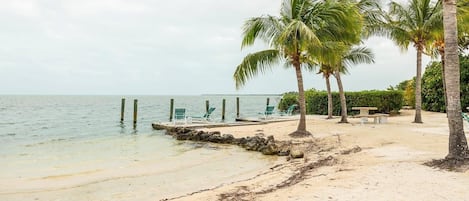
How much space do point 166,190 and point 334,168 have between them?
11.0ft

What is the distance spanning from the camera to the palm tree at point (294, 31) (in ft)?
40.1

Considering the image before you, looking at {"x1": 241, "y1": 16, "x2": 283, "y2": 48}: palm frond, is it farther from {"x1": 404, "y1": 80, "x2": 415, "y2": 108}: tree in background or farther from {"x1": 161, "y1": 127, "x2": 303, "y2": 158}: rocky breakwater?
{"x1": 404, "y1": 80, "x2": 415, "y2": 108}: tree in background

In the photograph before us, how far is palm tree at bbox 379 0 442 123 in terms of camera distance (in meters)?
15.4

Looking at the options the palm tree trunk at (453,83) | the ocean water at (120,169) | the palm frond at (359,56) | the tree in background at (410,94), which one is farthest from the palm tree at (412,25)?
the tree in background at (410,94)

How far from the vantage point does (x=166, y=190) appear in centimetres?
757

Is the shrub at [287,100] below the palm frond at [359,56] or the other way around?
below

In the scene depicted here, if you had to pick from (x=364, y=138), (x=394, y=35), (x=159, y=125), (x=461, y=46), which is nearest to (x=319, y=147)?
(x=364, y=138)

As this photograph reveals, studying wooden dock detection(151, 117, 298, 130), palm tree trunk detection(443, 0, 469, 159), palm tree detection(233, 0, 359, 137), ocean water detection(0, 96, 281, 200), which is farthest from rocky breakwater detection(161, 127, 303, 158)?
palm tree trunk detection(443, 0, 469, 159)

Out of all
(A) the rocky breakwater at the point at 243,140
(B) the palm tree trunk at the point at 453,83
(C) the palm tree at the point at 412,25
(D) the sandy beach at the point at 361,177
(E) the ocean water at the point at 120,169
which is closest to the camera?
(D) the sandy beach at the point at 361,177

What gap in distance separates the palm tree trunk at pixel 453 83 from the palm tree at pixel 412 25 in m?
8.75

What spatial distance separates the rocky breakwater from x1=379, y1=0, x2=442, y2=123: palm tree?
285 inches

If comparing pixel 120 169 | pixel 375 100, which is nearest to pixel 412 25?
pixel 375 100

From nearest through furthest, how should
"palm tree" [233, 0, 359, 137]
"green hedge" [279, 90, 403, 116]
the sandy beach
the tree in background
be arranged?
the sandy beach
"palm tree" [233, 0, 359, 137]
"green hedge" [279, 90, 403, 116]
the tree in background

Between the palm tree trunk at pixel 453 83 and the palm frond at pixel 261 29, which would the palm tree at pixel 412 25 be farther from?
the palm tree trunk at pixel 453 83
